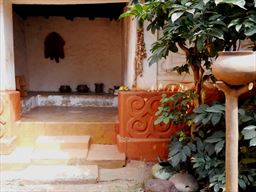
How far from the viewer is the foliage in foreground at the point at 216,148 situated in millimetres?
2398

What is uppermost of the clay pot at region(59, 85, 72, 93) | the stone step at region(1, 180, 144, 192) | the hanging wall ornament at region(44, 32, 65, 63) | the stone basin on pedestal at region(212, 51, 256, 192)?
the hanging wall ornament at region(44, 32, 65, 63)

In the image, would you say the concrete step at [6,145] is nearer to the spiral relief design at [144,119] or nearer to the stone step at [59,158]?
the stone step at [59,158]

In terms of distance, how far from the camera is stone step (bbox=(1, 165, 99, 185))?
323 cm

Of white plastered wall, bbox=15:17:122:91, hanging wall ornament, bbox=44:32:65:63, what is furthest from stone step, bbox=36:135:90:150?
hanging wall ornament, bbox=44:32:65:63

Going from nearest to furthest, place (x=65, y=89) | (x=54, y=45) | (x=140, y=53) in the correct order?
1. (x=140, y=53)
2. (x=65, y=89)
3. (x=54, y=45)

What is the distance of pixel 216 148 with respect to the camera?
2428 mm

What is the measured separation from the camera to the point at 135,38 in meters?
3.78

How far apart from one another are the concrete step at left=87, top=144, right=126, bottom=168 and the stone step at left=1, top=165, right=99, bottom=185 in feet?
0.31

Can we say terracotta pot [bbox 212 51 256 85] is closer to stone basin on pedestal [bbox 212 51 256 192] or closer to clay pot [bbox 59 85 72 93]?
stone basin on pedestal [bbox 212 51 256 192]

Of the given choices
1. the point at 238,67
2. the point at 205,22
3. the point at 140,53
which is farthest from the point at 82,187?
the point at 238,67

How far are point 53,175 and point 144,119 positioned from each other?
1310mm

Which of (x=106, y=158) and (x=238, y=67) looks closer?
(x=238, y=67)

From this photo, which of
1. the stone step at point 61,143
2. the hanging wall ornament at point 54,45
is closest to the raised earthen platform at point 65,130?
the stone step at point 61,143

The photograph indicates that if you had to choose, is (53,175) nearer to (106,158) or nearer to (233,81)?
(106,158)
